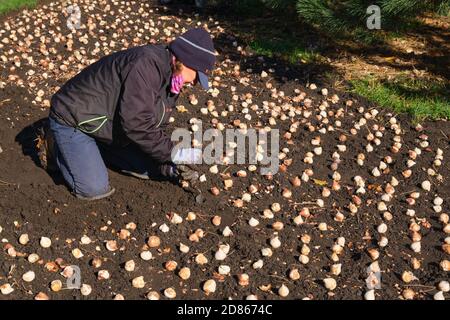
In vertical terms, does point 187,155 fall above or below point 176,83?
below

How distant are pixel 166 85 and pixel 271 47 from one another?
2.55 m

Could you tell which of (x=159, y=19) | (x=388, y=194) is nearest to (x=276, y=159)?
(x=388, y=194)

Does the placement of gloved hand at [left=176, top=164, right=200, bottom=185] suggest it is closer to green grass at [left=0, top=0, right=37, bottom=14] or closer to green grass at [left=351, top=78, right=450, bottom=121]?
green grass at [left=351, top=78, right=450, bottom=121]

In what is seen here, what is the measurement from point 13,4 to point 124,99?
4518 millimetres

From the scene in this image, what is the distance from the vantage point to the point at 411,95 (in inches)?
181

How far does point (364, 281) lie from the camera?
2.90m

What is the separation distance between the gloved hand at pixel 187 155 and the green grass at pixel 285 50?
2.00 m

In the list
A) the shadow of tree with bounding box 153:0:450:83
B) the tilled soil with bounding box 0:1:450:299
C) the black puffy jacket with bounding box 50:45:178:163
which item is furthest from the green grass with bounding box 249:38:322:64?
the black puffy jacket with bounding box 50:45:178:163

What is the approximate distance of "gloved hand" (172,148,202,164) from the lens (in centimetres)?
350

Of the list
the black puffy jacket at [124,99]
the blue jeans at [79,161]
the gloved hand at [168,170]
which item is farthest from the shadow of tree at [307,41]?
the blue jeans at [79,161]

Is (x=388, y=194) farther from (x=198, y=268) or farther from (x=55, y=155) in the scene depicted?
(x=55, y=155)

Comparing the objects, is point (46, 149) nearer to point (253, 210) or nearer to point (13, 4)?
point (253, 210)

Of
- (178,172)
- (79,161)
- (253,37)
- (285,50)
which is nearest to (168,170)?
(178,172)
